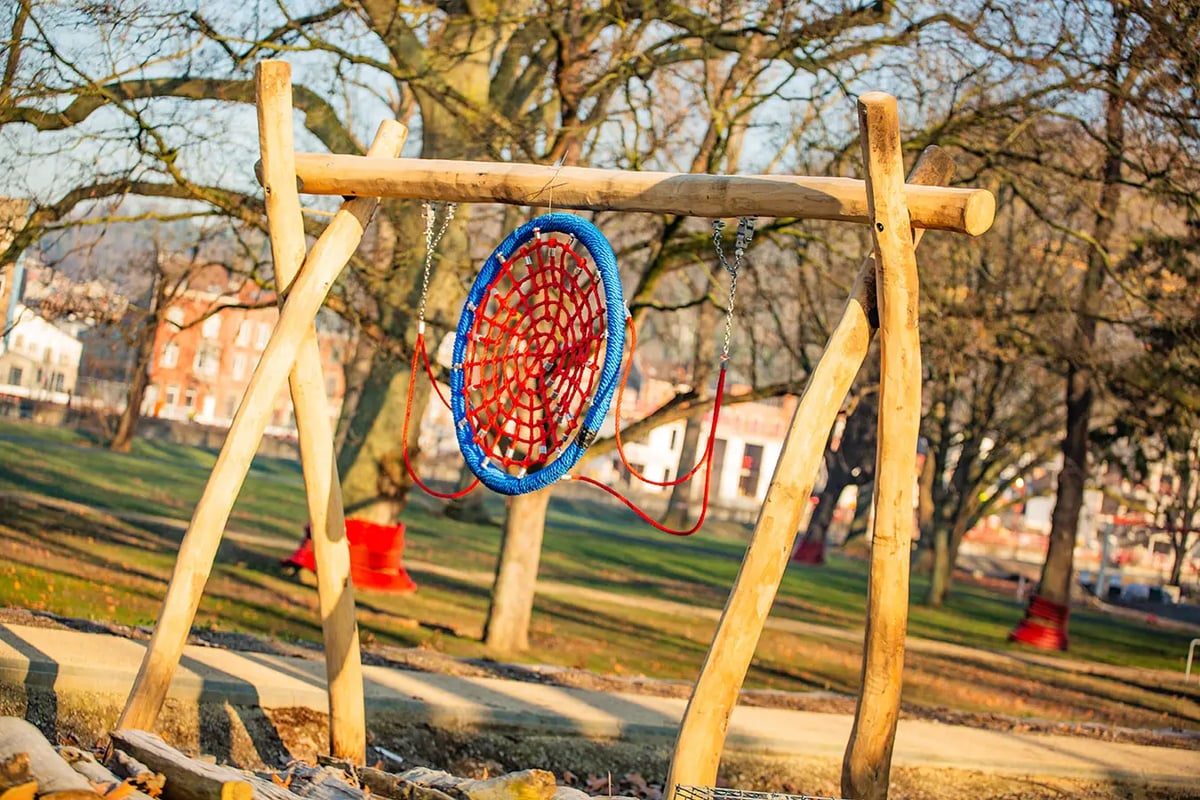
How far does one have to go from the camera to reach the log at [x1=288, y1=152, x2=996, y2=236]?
6320 mm

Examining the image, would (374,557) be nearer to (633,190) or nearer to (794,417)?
(633,190)

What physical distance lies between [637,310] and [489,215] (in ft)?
7.72

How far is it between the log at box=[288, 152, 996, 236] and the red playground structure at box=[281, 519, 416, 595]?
9972 mm

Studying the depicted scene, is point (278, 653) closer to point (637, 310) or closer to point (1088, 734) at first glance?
point (637, 310)

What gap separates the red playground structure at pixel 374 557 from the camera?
671 inches

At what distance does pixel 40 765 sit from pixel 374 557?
12.3m

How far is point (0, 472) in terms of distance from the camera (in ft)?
88.0

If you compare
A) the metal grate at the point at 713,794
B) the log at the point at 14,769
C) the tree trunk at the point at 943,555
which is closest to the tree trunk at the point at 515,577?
the metal grate at the point at 713,794

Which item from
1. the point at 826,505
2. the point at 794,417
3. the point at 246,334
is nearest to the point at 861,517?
the point at 826,505

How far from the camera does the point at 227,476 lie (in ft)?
23.1

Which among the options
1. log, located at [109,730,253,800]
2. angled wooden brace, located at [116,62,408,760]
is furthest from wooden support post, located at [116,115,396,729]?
log, located at [109,730,253,800]

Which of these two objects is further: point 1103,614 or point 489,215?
point 1103,614

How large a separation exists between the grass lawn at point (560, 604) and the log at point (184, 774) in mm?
5588

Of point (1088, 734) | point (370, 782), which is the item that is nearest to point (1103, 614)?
point (1088, 734)
